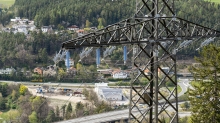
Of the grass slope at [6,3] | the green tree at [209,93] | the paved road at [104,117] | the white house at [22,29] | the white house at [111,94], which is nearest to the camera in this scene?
the green tree at [209,93]

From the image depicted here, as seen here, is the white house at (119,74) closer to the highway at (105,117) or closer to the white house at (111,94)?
the white house at (111,94)

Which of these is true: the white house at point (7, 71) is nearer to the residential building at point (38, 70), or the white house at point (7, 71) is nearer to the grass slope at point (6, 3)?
the residential building at point (38, 70)

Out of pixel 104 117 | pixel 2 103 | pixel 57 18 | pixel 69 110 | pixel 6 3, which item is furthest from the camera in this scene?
pixel 6 3

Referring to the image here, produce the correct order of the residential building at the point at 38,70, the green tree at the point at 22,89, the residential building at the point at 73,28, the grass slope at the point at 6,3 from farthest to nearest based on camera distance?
1. the grass slope at the point at 6,3
2. the residential building at the point at 73,28
3. the residential building at the point at 38,70
4. the green tree at the point at 22,89

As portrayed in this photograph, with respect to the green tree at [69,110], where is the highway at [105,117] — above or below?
below

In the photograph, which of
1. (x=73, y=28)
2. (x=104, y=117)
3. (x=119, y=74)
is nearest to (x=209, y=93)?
(x=104, y=117)

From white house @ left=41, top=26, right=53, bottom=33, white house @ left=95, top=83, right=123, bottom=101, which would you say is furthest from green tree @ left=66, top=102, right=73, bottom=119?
white house @ left=41, top=26, right=53, bottom=33

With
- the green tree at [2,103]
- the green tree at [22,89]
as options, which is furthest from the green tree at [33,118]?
the green tree at [22,89]

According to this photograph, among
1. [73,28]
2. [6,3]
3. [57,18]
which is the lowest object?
[73,28]

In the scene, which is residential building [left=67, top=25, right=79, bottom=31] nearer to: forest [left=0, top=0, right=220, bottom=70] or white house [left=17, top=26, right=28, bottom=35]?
forest [left=0, top=0, right=220, bottom=70]

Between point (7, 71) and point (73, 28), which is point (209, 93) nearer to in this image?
point (7, 71)

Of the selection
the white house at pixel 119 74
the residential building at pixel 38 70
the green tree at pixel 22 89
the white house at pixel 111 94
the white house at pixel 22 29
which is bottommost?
the white house at pixel 111 94

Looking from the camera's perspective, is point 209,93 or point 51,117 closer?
point 209,93

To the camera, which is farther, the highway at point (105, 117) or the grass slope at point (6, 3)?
the grass slope at point (6, 3)
